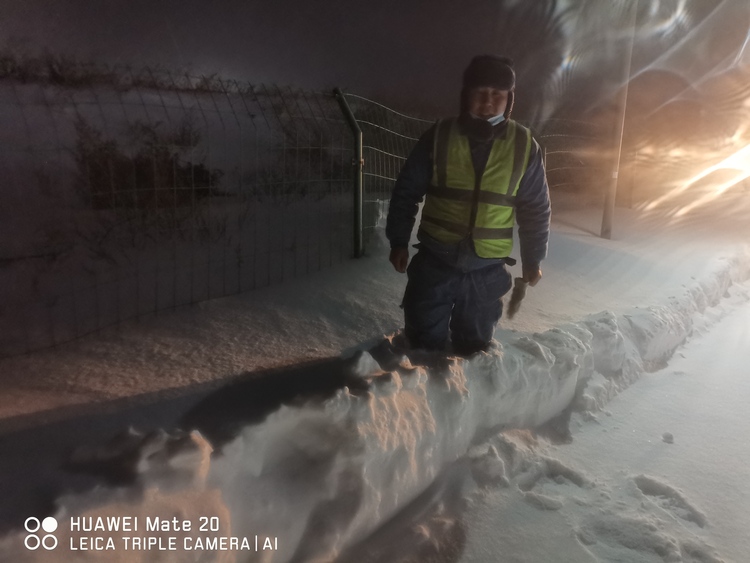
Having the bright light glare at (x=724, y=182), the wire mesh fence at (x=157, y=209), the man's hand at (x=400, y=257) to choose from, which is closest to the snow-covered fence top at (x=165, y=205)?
the wire mesh fence at (x=157, y=209)

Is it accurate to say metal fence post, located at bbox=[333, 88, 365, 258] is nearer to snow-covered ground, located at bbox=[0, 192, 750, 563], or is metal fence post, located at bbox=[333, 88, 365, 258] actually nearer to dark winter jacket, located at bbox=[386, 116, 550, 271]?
snow-covered ground, located at bbox=[0, 192, 750, 563]

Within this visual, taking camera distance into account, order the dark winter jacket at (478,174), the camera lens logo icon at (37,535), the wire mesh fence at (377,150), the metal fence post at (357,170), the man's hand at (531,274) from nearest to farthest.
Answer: the camera lens logo icon at (37,535)
the dark winter jacket at (478,174)
the man's hand at (531,274)
the metal fence post at (357,170)
the wire mesh fence at (377,150)

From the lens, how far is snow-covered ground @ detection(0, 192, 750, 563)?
5.84 feet

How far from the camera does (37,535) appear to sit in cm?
146

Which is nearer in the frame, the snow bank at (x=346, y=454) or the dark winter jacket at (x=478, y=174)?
the snow bank at (x=346, y=454)

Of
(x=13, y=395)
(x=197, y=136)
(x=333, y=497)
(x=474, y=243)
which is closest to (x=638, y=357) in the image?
(x=474, y=243)

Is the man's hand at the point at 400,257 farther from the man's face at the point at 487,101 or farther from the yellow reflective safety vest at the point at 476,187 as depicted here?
the man's face at the point at 487,101

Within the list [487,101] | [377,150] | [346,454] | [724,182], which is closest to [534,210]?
[487,101]

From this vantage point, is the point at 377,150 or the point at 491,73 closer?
the point at 491,73

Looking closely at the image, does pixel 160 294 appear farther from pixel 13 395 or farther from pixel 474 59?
pixel 474 59

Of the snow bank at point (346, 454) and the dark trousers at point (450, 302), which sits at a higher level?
the dark trousers at point (450, 302)

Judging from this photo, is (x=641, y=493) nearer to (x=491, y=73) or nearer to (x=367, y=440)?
(x=367, y=440)

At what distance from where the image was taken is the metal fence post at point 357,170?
5176mm

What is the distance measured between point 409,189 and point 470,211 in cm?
37
